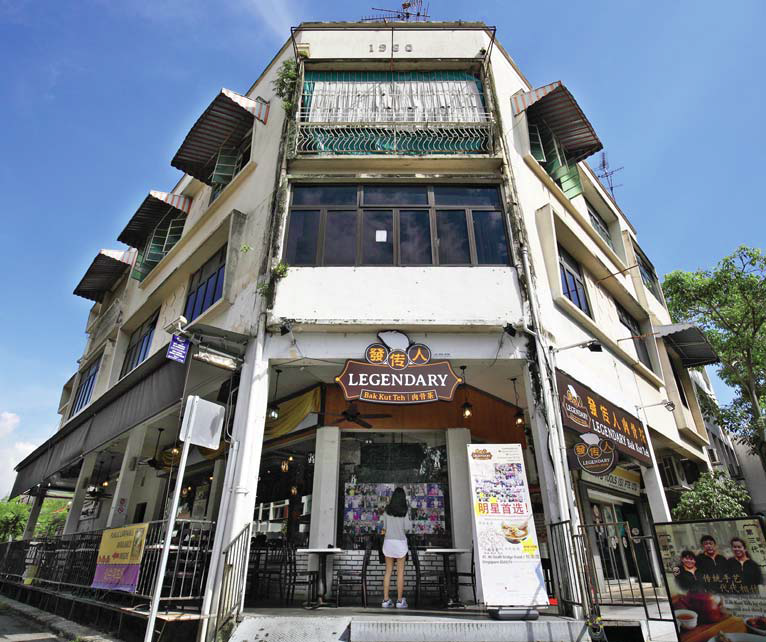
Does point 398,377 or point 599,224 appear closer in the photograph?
point 398,377

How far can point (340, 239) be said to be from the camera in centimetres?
898

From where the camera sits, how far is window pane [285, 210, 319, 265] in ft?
28.7

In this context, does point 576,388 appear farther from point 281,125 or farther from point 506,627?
point 281,125

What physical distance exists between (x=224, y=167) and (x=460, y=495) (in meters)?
9.88

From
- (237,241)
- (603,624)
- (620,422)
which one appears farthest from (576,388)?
(237,241)

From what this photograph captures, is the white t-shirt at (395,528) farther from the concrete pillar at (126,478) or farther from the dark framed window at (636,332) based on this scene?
the dark framed window at (636,332)

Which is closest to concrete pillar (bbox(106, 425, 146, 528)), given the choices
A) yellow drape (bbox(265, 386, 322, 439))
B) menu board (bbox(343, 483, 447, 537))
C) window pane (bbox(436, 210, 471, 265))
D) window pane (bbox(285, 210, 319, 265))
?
yellow drape (bbox(265, 386, 322, 439))

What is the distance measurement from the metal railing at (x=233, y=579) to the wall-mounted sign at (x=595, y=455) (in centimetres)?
567

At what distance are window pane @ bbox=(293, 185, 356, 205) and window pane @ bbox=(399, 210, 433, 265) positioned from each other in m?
1.17

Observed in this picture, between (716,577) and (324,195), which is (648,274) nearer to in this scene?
(324,195)

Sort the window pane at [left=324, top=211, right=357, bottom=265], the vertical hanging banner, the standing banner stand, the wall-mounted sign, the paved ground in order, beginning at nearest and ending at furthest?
the standing banner stand → the vertical hanging banner → the paved ground → the wall-mounted sign → the window pane at [left=324, top=211, right=357, bottom=265]

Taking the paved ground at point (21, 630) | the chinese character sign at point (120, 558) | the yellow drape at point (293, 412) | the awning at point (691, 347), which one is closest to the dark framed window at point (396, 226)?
the yellow drape at point (293, 412)

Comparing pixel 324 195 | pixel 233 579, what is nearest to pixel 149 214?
pixel 324 195

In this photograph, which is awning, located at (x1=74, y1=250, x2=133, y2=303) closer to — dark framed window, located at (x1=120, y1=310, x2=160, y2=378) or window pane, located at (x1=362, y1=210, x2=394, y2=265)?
dark framed window, located at (x1=120, y1=310, x2=160, y2=378)
